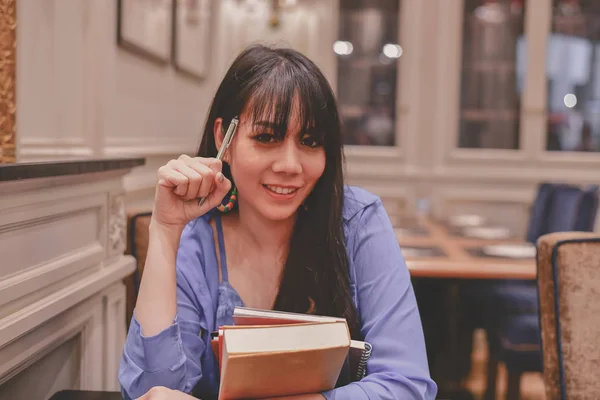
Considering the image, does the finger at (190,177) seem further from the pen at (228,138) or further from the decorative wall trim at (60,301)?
the decorative wall trim at (60,301)

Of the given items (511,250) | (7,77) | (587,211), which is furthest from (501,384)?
(7,77)

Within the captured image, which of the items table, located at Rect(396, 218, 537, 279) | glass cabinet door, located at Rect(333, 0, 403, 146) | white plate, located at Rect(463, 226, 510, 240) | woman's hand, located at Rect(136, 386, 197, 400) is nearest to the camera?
woman's hand, located at Rect(136, 386, 197, 400)

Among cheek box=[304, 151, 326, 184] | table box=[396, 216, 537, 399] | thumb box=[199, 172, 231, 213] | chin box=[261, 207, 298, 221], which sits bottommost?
table box=[396, 216, 537, 399]

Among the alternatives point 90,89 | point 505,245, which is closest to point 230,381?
point 90,89

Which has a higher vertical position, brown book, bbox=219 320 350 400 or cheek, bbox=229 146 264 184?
cheek, bbox=229 146 264 184

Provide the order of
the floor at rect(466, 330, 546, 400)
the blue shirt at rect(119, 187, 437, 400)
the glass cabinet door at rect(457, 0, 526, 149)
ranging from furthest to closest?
the glass cabinet door at rect(457, 0, 526, 149)
the floor at rect(466, 330, 546, 400)
the blue shirt at rect(119, 187, 437, 400)

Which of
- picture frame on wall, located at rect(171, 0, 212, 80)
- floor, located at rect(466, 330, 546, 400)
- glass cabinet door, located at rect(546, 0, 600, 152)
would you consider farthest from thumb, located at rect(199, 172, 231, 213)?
glass cabinet door, located at rect(546, 0, 600, 152)

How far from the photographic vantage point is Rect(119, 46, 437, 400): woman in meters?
1.06

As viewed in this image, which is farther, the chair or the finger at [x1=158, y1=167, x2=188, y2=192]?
the chair

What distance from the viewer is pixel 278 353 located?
0.76 meters

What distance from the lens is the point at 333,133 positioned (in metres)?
1.16

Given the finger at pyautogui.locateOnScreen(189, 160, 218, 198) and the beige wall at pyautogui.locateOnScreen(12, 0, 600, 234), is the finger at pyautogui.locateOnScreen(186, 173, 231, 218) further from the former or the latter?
the beige wall at pyautogui.locateOnScreen(12, 0, 600, 234)

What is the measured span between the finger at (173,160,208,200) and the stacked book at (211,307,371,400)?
0.26 m

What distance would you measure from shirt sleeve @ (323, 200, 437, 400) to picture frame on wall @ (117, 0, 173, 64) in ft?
4.24
